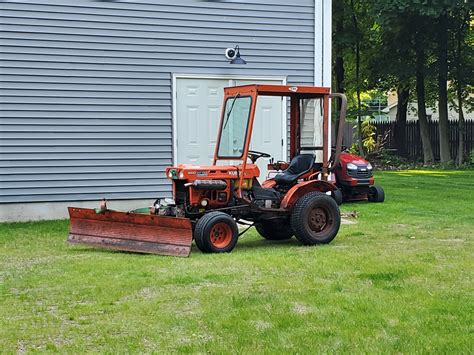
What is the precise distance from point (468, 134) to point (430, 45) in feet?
13.5

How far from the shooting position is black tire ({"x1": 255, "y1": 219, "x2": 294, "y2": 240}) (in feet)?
31.5

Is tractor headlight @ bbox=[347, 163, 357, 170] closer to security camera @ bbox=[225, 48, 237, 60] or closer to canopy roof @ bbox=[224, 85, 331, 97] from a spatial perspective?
security camera @ bbox=[225, 48, 237, 60]

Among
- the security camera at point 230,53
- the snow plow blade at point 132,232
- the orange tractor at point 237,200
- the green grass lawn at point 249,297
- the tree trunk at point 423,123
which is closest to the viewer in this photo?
the green grass lawn at point 249,297

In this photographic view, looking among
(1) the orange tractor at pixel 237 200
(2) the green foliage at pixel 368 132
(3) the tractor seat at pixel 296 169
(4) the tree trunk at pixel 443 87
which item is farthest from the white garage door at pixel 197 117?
(2) the green foliage at pixel 368 132

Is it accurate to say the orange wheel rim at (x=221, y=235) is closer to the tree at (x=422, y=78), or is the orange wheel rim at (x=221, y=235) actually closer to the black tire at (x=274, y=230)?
the black tire at (x=274, y=230)

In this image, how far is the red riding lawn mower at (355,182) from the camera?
14.1 m

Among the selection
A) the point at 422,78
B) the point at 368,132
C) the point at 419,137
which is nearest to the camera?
the point at 422,78

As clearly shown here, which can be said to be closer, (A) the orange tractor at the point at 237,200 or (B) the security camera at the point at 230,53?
(A) the orange tractor at the point at 237,200

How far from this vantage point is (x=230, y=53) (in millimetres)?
12820

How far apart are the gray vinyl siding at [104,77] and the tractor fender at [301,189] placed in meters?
4.06

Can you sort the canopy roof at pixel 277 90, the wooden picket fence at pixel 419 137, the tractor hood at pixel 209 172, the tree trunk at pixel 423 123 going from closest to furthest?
the tractor hood at pixel 209 172, the canopy roof at pixel 277 90, the tree trunk at pixel 423 123, the wooden picket fence at pixel 419 137

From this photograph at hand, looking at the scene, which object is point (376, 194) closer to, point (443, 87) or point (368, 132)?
point (443, 87)

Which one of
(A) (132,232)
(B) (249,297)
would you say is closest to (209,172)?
(A) (132,232)

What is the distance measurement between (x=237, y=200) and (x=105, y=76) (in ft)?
14.5
